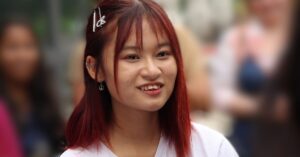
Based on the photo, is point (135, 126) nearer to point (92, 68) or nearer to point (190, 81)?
point (92, 68)

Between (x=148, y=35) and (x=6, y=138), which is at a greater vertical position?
(x=148, y=35)

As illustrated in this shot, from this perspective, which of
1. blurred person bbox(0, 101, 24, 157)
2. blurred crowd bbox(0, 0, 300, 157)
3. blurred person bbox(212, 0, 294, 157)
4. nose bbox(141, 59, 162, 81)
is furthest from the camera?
blurred person bbox(0, 101, 24, 157)

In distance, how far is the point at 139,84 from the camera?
10.4 ft

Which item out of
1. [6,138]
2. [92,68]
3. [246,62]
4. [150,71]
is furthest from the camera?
[6,138]

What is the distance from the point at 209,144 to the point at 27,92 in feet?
8.55

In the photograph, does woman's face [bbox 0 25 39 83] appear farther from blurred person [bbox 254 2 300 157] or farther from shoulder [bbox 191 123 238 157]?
blurred person [bbox 254 2 300 157]

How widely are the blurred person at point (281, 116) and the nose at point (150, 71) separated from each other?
1.38 m

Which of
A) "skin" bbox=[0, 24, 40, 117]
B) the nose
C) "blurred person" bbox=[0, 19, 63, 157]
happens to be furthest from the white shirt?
"skin" bbox=[0, 24, 40, 117]

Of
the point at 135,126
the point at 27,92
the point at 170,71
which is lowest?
the point at 27,92

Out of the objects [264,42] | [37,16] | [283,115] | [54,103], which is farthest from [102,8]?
[37,16]

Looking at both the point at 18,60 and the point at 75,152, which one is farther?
the point at 18,60

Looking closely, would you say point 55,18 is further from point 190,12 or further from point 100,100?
point 100,100

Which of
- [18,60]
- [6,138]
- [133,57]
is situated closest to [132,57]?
[133,57]

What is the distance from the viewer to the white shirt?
3295 millimetres
